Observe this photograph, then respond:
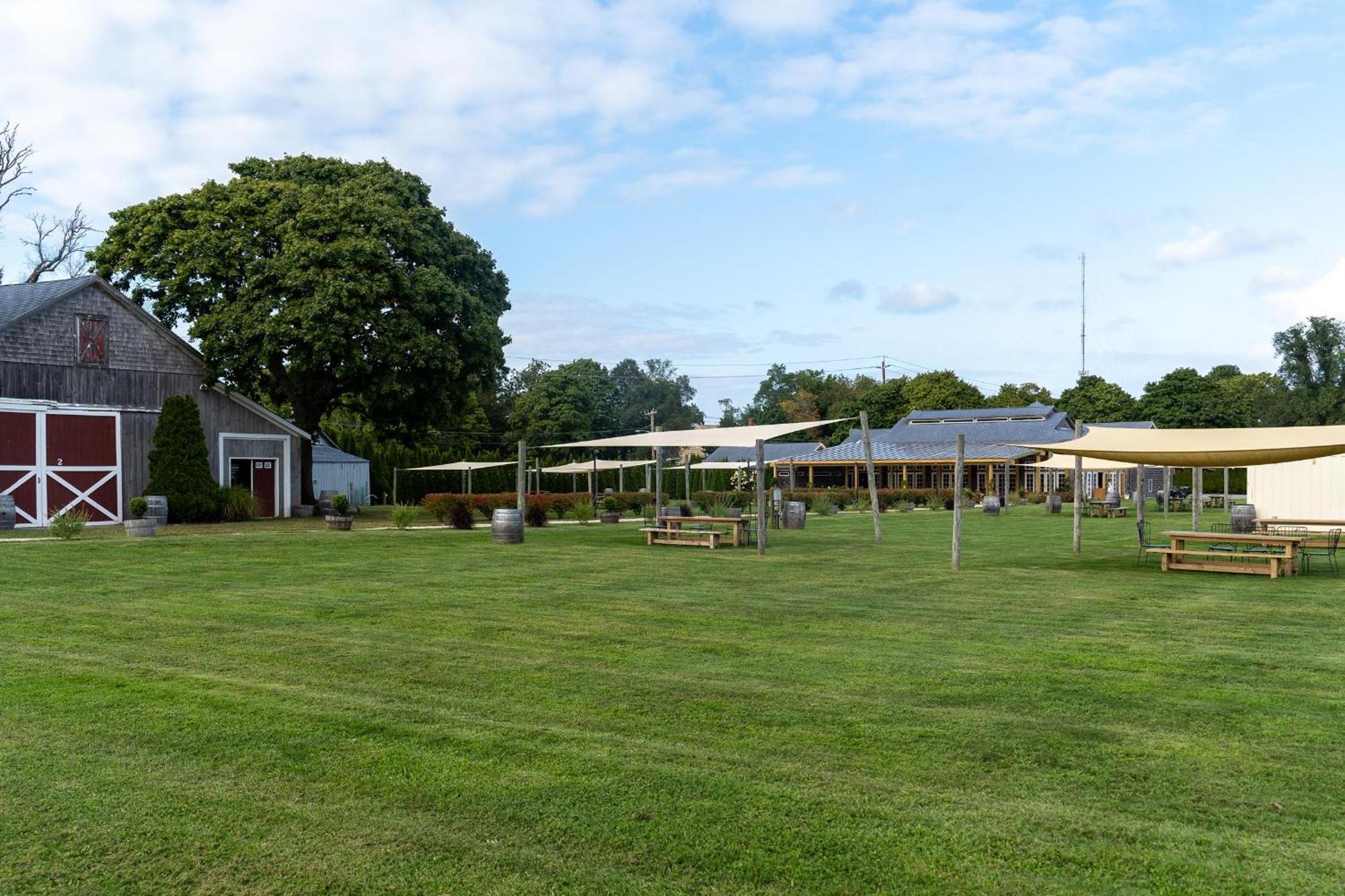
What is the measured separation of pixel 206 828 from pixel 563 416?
49340mm

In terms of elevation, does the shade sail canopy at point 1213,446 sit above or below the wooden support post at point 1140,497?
above

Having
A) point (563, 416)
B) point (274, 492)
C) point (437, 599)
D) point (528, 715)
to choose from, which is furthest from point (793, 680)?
point (563, 416)

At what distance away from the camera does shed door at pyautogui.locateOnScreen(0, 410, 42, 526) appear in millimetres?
19953

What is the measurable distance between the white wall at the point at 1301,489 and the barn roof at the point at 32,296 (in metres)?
24.0

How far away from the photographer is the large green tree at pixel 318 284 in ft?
75.6

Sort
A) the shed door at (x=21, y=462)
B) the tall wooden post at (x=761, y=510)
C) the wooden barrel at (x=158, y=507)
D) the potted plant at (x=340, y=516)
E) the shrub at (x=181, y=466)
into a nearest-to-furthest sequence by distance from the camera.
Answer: the tall wooden post at (x=761, y=510) → the shed door at (x=21, y=462) → the wooden barrel at (x=158, y=507) → the potted plant at (x=340, y=516) → the shrub at (x=181, y=466)

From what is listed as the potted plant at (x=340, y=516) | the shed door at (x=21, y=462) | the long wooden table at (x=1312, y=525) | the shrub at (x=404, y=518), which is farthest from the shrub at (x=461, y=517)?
the long wooden table at (x=1312, y=525)

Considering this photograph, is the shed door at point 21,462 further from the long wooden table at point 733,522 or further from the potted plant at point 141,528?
the long wooden table at point 733,522

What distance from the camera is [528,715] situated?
18.3 feet

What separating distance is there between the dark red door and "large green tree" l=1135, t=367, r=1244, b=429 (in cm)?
4707

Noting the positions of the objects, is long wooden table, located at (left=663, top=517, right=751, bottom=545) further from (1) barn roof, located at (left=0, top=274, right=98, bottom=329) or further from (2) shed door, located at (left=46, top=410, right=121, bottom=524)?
(1) barn roof, located at (left=0, top=274, right=98, bottom=329)

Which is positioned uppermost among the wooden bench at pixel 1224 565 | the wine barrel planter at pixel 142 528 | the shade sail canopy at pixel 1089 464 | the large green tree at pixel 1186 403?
the large green tree at pixel 1186 403

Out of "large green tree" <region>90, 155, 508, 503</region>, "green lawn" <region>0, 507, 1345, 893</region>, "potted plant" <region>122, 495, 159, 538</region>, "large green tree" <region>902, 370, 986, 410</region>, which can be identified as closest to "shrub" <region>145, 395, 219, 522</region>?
"large green tree" <region>90, 155, 508, 503</region>

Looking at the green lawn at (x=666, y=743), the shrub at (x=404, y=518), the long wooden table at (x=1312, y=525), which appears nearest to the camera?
the green lawn at (x=666, y=743)
